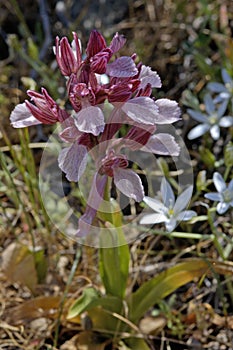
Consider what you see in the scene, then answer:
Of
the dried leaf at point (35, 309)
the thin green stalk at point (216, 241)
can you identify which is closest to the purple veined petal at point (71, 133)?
the thin green stalk at point (216, 241)

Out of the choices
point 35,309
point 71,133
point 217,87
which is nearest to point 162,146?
point 71,133

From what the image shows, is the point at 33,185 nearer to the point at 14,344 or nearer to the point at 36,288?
the point at 36,288

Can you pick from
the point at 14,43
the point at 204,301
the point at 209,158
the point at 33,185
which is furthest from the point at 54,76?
the point at 204,301

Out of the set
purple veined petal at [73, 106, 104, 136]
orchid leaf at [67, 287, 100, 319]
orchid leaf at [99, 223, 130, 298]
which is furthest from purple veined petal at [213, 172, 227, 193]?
purple veined petal at [73, 106, 104, 136]

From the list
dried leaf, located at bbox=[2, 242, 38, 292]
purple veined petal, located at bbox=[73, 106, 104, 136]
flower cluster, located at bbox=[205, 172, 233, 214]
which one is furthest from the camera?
dried leaf, located at bbox=[2, 242, 38, 292]

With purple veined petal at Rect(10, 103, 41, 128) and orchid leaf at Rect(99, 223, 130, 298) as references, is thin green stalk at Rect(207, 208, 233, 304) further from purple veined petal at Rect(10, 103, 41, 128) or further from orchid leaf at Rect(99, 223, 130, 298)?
purple veined petal at Rect(10, 103, 41, 128)

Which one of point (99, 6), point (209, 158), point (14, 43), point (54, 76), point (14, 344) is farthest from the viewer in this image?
point (99, 6)

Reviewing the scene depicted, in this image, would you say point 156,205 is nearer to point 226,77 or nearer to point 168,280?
point 168,280
